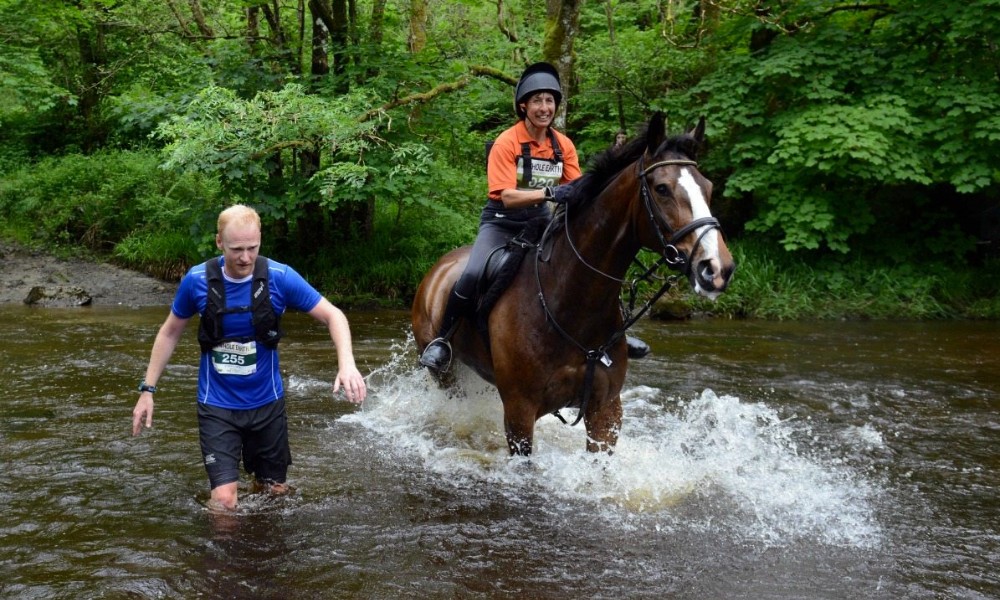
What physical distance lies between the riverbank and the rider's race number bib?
11742 millimetres

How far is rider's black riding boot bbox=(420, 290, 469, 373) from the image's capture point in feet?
21.1

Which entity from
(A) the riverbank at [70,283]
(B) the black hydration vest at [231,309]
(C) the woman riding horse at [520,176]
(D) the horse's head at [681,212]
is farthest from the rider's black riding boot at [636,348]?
(A) the riverbank at [70,283]

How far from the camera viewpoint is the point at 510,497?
19.1 ft

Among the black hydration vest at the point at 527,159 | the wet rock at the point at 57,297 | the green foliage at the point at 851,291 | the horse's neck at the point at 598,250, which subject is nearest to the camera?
the horse's neck at the point at 598,250

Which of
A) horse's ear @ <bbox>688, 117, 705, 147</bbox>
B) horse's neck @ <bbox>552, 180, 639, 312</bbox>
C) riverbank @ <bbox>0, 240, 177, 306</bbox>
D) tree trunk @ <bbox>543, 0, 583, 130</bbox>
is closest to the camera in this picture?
horse's ear @ <bbox>688, 117, 705, 147</bbox>

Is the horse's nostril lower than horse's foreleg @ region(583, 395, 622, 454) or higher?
higher

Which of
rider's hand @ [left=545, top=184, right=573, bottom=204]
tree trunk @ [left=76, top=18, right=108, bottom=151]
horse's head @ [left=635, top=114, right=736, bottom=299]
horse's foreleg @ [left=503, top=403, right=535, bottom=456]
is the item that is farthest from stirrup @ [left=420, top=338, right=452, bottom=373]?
tree trunk @ [left=76, top=18, right=108, bottom=151]

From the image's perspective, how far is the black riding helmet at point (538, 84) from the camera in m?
5.90

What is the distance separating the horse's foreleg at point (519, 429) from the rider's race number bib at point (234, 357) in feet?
5.73

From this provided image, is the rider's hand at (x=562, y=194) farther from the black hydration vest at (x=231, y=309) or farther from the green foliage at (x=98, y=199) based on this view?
the green foliage at (x=98, y=199)

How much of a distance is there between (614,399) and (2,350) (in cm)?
863

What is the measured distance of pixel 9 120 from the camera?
25062 mm

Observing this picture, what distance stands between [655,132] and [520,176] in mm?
1419

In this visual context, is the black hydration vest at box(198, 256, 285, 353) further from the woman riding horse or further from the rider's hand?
the rider's hand
